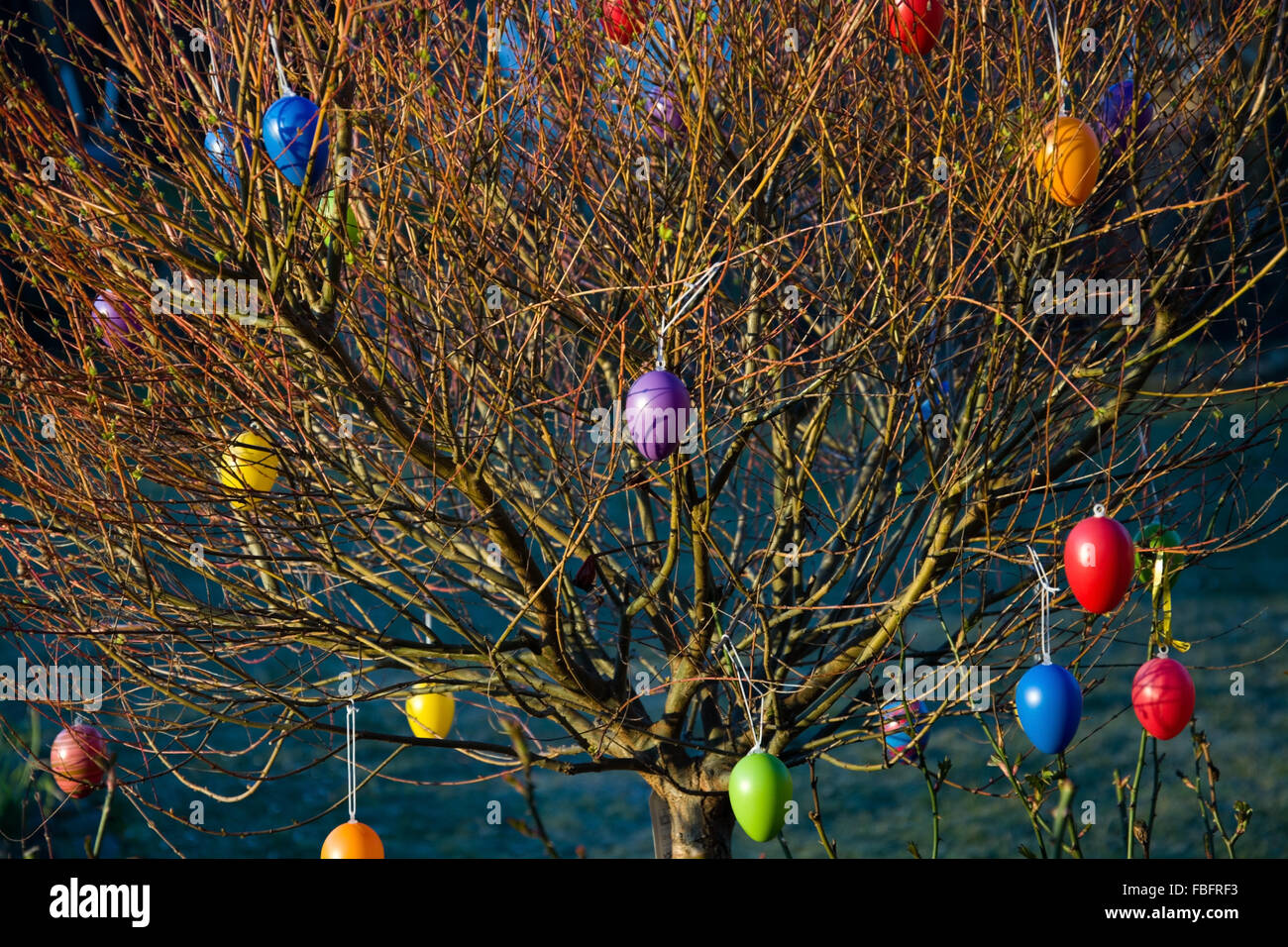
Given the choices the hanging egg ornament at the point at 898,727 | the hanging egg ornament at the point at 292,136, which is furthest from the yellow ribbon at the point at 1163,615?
the hanging egg ornament at the point at 292,136

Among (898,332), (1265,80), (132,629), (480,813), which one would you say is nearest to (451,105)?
(898,332)

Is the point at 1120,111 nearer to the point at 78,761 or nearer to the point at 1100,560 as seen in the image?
the point at 1100,560

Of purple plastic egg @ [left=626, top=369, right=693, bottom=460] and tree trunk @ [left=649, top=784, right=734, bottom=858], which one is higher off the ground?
purple plastic egg @ [left=626, top=369, right=693, bottom=460]

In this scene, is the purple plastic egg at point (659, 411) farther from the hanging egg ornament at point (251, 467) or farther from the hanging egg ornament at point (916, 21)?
the hanging egg ornament at point (916, 21)

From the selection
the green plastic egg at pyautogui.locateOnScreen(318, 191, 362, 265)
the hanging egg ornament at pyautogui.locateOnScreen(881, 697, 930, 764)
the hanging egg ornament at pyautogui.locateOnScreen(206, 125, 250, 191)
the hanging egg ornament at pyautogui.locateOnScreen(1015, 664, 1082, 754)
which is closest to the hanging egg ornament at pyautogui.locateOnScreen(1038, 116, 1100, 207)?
the hanging egg ornament at pyautogui.locateOnScreen(1015, 664, 1082, 754)

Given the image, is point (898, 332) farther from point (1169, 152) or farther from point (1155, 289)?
point (1169, 152)

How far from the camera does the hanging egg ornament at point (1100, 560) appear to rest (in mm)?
2709

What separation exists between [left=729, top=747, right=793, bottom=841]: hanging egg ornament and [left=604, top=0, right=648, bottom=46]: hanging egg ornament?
1.99 m

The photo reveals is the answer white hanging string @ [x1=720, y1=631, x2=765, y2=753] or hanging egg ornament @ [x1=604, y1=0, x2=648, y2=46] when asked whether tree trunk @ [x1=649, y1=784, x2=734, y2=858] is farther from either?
hanging egg ornament @ [x1=604, y1=0, x2=648, y2=46]

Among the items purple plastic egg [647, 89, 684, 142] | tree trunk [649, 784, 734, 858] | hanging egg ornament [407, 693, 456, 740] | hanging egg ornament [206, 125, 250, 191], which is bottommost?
tree trunk [649, 784, 734, 858]

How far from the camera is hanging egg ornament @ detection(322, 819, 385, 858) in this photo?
268 centimetres

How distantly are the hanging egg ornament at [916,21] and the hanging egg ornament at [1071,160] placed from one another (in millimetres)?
451

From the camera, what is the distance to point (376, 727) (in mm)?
8766
